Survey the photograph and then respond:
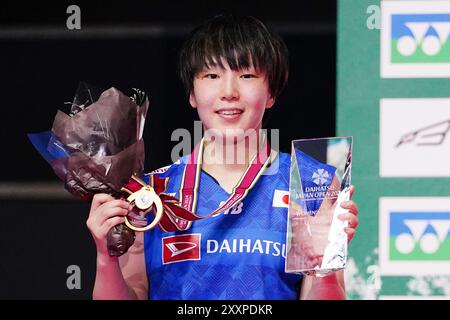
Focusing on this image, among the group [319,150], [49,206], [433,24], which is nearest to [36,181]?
[49,206]

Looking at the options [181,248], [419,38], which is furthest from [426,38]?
[181,248]

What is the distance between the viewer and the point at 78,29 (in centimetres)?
329

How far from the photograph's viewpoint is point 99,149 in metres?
2.88

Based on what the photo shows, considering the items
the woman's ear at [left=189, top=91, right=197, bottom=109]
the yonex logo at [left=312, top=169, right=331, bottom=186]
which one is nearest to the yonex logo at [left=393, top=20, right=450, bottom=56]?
the yonex logo at [left=312, top=169, right=331, bottom=186]

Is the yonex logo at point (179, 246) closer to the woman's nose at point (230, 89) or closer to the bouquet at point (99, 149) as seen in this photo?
the bouquet at point (99, 149)

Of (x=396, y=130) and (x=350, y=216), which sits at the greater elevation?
(x=396, y=130)

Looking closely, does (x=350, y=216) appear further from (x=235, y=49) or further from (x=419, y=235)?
(x=235, y=49)

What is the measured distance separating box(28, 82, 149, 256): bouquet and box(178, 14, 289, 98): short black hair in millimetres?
341

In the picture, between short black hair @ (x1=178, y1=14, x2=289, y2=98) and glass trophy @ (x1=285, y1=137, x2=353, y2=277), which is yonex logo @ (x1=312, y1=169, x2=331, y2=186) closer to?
glass trophy @ (x1=285, y1=137, x2=353, y2=277)

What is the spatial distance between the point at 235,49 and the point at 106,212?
0.70 m

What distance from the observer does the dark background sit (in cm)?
325

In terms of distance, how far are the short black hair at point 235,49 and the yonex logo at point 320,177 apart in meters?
0.34

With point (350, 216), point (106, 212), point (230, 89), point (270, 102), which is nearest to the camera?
point (106, 212)

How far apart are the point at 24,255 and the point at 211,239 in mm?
680
